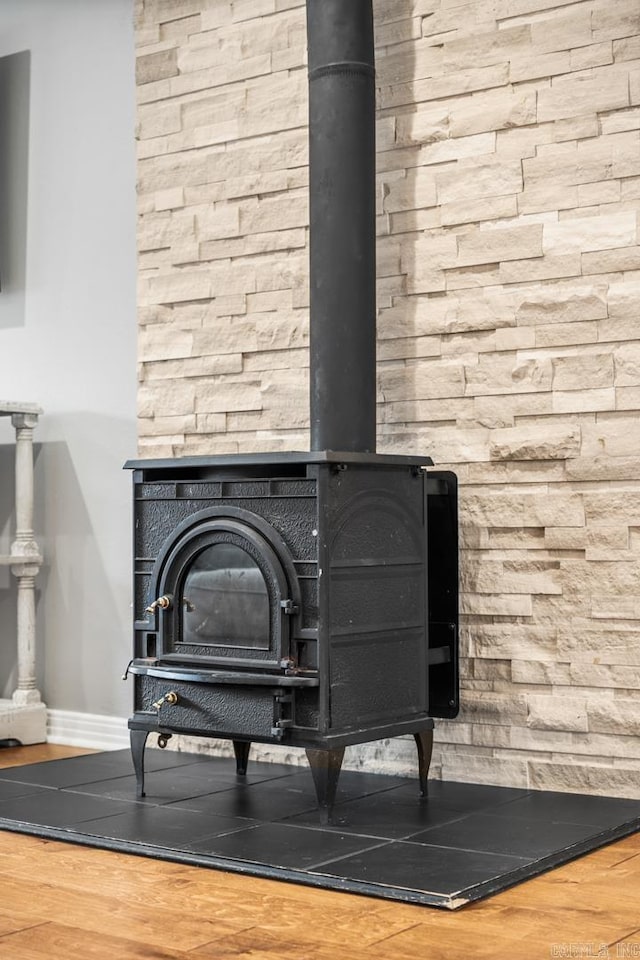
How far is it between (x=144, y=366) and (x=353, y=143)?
42.3 inches

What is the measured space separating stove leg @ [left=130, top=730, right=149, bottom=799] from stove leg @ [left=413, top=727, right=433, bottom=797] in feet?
2.18

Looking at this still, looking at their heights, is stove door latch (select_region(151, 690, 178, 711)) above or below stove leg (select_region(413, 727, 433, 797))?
above

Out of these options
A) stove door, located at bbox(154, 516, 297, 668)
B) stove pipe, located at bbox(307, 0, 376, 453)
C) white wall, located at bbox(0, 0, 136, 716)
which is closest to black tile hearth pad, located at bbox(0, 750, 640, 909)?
stove door, located at bbox(154, 516, 297, 668)

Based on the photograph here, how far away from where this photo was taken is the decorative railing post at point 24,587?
13.0ft

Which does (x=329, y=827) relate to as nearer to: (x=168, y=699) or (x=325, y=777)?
(x=325, y=777)

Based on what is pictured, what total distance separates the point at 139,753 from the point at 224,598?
0.47m

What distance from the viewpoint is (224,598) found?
2957 mm

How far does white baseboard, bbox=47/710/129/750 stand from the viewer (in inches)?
154

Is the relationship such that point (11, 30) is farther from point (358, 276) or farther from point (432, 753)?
point (432, 753)

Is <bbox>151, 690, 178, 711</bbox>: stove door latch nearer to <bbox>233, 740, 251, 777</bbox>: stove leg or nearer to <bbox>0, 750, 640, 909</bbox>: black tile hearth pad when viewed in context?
<bbox>0, 750, 640, 909</bbox>: black tile hearth pad

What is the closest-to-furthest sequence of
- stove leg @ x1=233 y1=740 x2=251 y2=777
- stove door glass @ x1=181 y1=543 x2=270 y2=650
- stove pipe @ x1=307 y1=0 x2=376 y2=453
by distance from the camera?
stove door glass @ x1=181 y1=543 x2=270 y2=650
stove pipe @ x1=307 y1=0 x2=376 y2=453
stove leg @ x1=233 y1=740 x2=251 y2=777

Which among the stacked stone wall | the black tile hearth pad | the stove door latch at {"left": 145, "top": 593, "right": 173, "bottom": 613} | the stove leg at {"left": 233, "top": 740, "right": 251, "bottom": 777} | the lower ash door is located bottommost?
the black tile hearth pad

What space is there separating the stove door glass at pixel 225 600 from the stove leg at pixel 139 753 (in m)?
0.28

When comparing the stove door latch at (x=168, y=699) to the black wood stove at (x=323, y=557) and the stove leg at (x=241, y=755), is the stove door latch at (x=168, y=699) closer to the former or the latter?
the black wood stove at (x=323, y=557)
